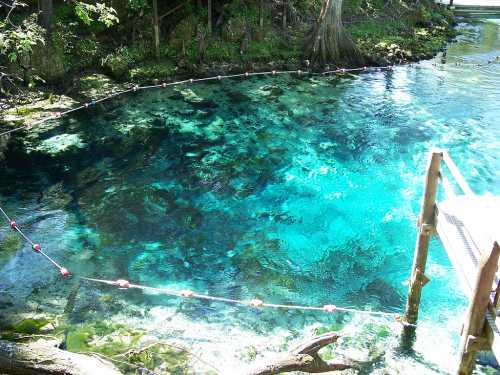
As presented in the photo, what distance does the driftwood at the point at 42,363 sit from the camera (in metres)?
6.12

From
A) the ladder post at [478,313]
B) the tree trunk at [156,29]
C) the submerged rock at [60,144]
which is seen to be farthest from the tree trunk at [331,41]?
the ladder post at [478,313]

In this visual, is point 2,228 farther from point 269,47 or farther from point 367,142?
point 269,47

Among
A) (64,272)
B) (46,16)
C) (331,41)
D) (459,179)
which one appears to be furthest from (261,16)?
(459,179)

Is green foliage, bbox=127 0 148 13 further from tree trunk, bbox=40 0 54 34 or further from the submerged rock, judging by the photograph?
the submerged rock

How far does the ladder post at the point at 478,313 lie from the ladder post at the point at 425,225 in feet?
5.99

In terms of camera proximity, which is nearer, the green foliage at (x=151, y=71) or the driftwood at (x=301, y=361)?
the driftwood at (x=301, y=361)

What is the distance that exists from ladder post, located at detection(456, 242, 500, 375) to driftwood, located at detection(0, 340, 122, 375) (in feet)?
13.6

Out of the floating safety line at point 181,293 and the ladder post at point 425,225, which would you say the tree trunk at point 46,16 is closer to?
the floating safety line at point 181,293

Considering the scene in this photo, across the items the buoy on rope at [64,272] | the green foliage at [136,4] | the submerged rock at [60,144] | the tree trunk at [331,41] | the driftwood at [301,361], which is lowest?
the buoy on rope at [64,272]

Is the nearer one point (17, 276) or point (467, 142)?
point (17, 276)

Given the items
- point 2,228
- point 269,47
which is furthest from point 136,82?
point 2,228

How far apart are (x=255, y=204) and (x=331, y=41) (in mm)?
11025

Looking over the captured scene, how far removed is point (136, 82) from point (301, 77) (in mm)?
6588

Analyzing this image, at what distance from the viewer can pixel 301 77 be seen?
20.2 m
